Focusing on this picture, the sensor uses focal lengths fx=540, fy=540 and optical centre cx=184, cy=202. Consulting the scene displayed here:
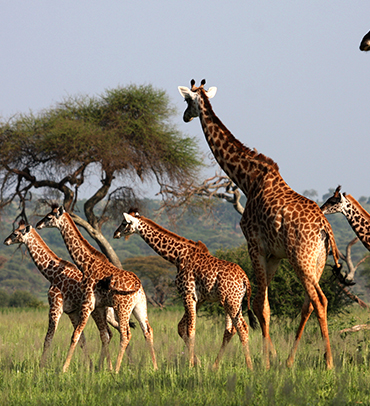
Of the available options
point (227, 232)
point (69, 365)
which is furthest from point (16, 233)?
point (227, 232)

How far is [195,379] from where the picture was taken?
5.78 m

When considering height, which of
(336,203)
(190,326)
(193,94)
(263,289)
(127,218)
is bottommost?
(190,326)

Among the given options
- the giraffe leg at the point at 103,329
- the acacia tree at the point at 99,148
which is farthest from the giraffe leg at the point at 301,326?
the acacia tree at the point at 99,148

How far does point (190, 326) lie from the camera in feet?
22.7

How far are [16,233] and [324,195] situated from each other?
122501mm

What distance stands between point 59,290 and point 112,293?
1.00m

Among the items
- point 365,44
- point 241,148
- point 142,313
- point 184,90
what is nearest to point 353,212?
point 241,148

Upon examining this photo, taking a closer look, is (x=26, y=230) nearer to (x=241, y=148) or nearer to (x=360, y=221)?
(x=241, y=148)

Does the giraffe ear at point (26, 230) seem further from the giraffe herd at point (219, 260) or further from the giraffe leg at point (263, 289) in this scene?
the giraffe leg at point (263, 289)

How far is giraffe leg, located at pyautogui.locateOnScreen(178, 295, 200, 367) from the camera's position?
6.91m

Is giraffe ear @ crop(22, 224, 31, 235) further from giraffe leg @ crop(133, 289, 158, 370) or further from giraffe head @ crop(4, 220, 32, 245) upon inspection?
giraffe leg @ crop(133, 289, 158, 370)

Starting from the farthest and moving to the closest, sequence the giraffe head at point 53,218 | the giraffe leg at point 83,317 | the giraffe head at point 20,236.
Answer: the giraffe head at point 20,236
the giraffe head at point 53,218
the giraffe leg at point 83,317

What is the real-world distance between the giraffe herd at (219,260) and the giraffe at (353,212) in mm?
14

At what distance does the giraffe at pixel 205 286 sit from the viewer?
6945 millimetres
